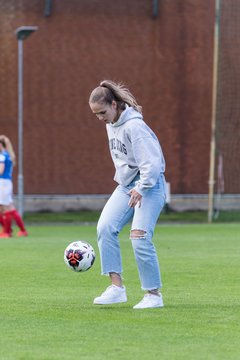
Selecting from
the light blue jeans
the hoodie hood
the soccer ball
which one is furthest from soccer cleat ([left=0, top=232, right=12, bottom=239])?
the hoodie hood

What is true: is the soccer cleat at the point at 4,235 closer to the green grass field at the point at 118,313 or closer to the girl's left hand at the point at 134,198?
the green grass field at the point at 118,313

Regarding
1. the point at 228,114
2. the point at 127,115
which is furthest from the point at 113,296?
the point at 228,114

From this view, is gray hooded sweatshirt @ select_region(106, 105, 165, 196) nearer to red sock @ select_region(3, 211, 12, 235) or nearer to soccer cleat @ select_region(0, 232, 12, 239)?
soccer cleat @ select_region(0, 232, 12, 239)

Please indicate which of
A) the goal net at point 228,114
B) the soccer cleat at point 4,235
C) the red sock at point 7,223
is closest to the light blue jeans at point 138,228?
the soccer cleat at point 4,235

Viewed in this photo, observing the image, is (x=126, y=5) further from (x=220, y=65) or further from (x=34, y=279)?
(x=34, y=279)

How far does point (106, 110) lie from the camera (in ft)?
32.4

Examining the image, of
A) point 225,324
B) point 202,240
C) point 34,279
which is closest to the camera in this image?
point 225,324

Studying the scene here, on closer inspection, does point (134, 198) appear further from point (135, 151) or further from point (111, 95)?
point (111, 95)

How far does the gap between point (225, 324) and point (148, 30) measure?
2767 centimetres

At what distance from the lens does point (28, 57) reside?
35.3 meters

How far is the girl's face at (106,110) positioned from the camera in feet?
32.3

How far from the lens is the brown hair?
987 centimetres

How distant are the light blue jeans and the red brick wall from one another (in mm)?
25109

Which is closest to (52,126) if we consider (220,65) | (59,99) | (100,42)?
(59,99)
